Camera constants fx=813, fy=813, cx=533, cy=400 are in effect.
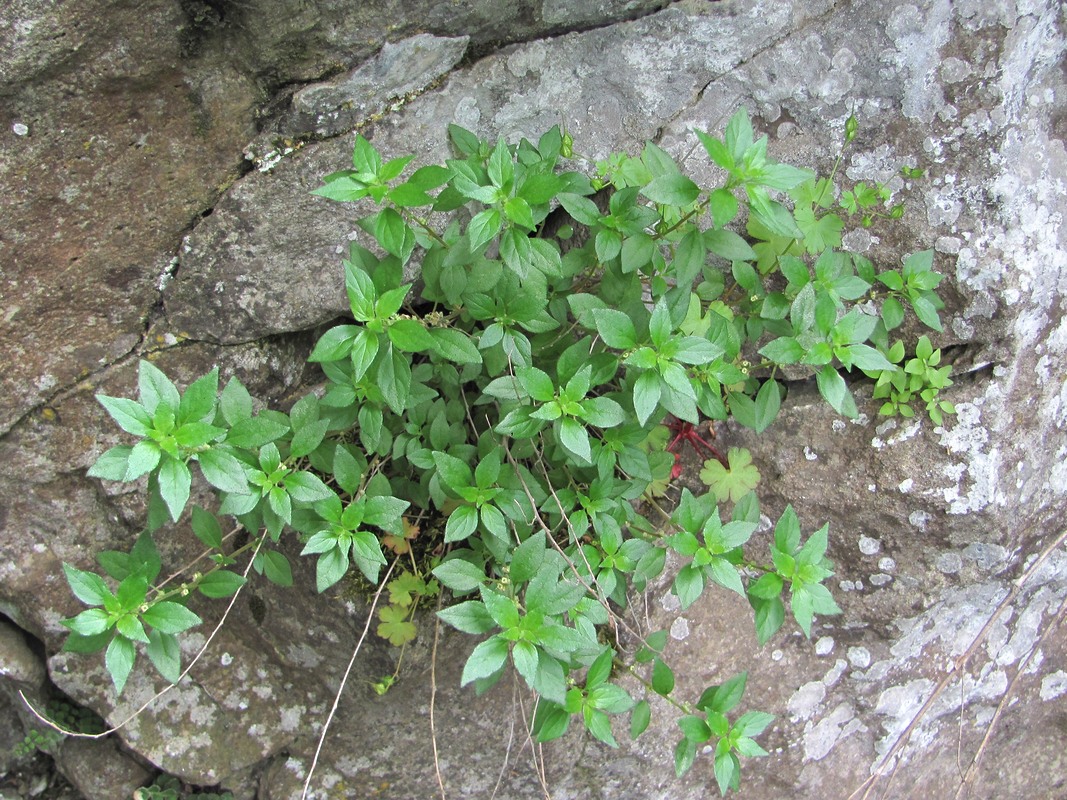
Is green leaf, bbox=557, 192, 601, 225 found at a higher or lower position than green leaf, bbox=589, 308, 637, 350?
higher

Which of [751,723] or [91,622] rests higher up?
[91,622]

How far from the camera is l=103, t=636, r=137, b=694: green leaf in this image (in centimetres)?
213

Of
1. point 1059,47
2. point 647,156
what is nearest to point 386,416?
point 647,156

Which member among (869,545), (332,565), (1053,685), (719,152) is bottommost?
(1053,685)

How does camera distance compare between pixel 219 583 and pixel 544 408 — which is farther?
pixel 219 583

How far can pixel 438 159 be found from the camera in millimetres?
2758

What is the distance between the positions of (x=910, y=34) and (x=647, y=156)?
1185 mm

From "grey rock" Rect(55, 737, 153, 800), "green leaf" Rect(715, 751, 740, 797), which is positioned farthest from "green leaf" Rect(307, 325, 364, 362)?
"grey rock" Rect(55, 737, 153, 800)

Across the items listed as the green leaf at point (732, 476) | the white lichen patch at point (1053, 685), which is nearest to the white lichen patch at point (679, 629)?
the green leaf at point (732, 476)

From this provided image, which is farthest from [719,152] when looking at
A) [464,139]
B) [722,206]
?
[464,139]

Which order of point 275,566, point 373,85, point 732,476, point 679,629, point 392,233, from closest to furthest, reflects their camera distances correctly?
point 392,233
point 275,566
point 373,85
point 732,476
point 679,629

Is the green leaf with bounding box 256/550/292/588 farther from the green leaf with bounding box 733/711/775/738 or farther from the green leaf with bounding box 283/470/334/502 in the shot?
the green leaf with bounding box 733/711/775/738

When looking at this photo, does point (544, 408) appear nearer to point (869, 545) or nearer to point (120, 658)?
point (120, 658)

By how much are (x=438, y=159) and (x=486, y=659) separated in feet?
5.38
